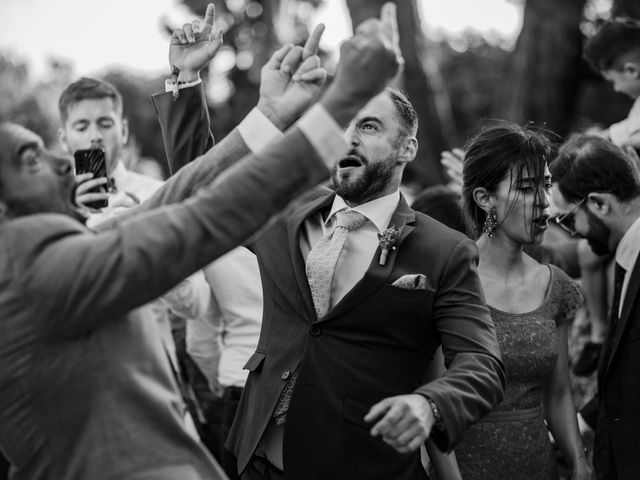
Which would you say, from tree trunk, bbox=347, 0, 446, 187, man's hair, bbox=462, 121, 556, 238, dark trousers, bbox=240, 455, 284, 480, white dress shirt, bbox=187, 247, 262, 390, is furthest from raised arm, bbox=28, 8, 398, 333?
tree trunk, bbox=347, 0, 446, 187

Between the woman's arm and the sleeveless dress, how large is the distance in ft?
0.44

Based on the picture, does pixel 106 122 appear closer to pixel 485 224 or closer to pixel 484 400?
pixel 485 224

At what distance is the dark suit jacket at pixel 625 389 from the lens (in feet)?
12.6

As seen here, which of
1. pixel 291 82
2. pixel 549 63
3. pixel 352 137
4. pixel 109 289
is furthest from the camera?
pixel 549 63

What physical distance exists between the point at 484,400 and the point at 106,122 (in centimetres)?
365

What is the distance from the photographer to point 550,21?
35.9ft

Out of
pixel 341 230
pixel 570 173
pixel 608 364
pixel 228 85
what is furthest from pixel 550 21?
pixel 228 85

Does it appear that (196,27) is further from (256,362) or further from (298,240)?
(256,362)

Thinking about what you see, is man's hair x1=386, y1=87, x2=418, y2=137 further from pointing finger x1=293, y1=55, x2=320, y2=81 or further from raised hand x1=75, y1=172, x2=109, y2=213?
raised hand x1=75, y1=172, x2=109, y2=213

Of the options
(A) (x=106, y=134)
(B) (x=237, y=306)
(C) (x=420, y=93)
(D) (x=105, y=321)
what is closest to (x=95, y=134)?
(A) (x=106, y=134)

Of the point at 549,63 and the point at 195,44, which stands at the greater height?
the point at 195,44

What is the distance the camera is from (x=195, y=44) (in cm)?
337

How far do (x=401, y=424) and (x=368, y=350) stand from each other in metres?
0.69

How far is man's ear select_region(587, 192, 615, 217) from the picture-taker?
4.39 metres
